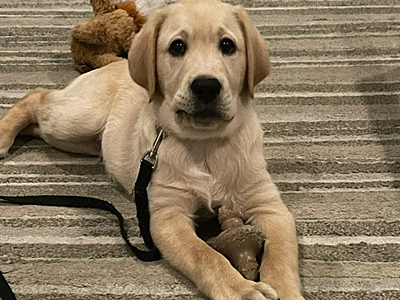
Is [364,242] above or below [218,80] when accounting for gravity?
below

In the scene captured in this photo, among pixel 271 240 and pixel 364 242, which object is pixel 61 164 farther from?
pixel 364 242

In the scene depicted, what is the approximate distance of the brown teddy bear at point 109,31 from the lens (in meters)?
2.35

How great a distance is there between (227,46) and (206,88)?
17cm

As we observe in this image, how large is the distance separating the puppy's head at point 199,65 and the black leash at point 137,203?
107 millimetres

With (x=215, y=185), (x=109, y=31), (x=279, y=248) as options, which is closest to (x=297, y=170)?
(x=215, y=185)

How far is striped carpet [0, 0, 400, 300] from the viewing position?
1.48 meters

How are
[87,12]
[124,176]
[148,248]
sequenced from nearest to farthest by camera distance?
[148,248], [124,176], [87,12]

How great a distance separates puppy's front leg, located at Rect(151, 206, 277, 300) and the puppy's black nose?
0.96ft

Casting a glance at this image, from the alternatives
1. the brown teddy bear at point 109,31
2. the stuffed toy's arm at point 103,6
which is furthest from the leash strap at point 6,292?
the stuffed toy's arm at point 103,6

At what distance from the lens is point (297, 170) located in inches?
76.0

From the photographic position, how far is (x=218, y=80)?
144 centimetres

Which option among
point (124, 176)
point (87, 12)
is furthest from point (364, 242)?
point (87, 12)

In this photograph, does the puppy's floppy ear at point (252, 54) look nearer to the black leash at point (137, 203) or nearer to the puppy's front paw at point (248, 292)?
the black leash at point (137, 203)

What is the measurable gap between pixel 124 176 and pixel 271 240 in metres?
0.52
